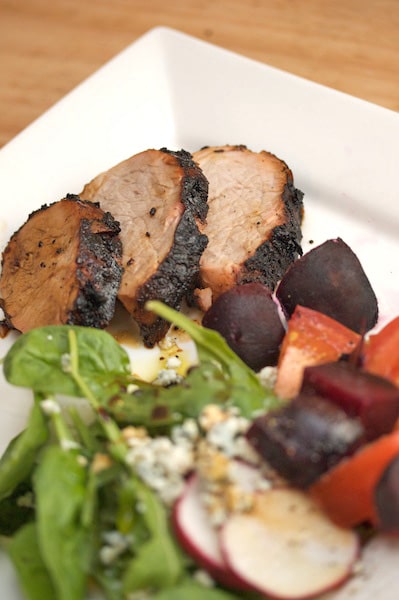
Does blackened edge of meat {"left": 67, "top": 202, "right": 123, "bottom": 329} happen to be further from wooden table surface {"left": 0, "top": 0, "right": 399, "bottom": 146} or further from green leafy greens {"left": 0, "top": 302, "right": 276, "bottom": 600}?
wooden table surface {"left": 0, "top": 0, "right": 399, "bottom": 146}

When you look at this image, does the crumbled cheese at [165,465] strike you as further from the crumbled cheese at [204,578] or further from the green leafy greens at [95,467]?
the crumbled cheese at [204,578]

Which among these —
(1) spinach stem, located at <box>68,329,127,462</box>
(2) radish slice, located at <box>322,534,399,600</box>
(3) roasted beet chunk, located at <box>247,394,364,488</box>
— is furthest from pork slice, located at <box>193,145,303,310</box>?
(2) radish slice, located at <box>322,534,399,600</box>

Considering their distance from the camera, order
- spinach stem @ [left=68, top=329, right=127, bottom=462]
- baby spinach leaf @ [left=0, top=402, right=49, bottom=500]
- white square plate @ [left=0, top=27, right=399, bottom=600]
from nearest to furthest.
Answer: spinach stem @ [left=68, top=329, right=127, bottom=462] → baby spinach leaf @ [left=0, top=402, right=49, bottom=500] → white square plate @ [left=0, top=27, right=399, bottom=600]

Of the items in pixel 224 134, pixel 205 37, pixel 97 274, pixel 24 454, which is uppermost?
pixel 205 37

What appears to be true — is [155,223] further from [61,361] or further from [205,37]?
[205,37]

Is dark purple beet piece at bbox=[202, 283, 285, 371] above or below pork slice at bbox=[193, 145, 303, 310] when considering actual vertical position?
below

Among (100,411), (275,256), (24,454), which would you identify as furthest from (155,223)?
(24,454)
